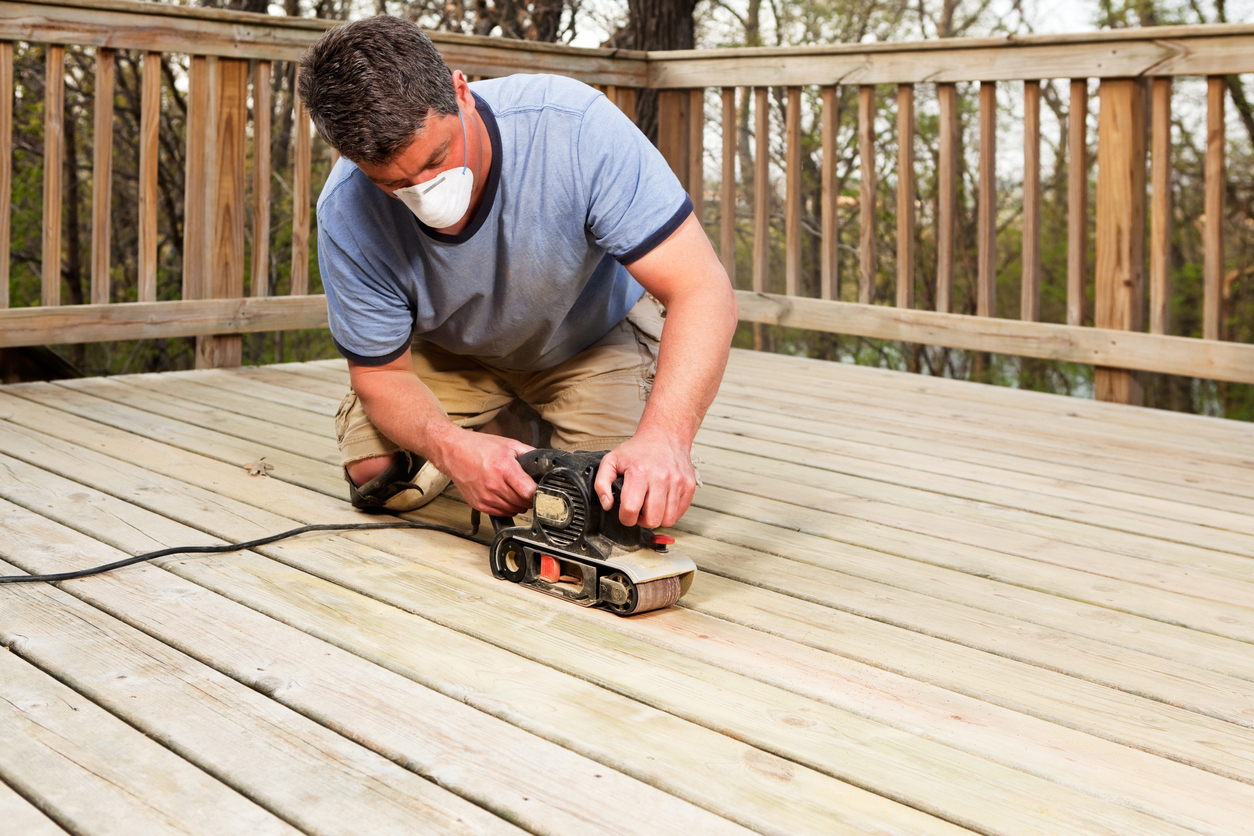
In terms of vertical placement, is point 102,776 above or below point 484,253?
below

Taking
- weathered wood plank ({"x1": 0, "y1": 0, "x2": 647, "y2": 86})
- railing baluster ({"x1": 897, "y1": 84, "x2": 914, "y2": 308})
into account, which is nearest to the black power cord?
weathered wood plank ({"x1": 0, "y1": 0, "x2": 647, "y2": 86})

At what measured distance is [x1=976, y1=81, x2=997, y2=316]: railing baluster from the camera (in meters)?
3.87

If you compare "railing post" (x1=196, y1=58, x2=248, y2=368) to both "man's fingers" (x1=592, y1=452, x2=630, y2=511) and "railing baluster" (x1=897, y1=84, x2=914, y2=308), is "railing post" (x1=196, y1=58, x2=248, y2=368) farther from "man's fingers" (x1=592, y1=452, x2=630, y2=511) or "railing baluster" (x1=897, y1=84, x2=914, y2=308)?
"man's fingers" (x1=592, y1=452, x2=630, y2=511)

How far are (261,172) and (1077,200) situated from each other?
259 cm

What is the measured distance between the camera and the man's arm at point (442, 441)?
1.95 meters

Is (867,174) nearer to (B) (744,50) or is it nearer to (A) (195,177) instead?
(B) (744,50)

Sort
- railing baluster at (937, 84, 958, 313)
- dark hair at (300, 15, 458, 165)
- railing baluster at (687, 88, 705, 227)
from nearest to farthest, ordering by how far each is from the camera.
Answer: dark hair at (300, 15, 458, 165), railing baluster at (937, 84, 958, 313), railing baluster at (687, 88, 705, 227)

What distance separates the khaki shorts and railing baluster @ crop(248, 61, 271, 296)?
1.67m

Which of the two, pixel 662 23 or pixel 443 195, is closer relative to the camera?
pixel 443 195

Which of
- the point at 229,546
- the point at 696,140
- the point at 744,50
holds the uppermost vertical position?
the point at 744,50

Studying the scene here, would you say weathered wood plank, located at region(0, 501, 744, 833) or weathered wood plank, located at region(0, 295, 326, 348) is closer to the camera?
weathered wood plank, located at region(0, 501, 744, 833)

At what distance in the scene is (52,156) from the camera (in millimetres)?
3615

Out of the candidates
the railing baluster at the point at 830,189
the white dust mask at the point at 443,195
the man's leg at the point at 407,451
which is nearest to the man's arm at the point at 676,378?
the white dust mask at the point at 443,195

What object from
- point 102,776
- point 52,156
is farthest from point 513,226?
point 52,156
